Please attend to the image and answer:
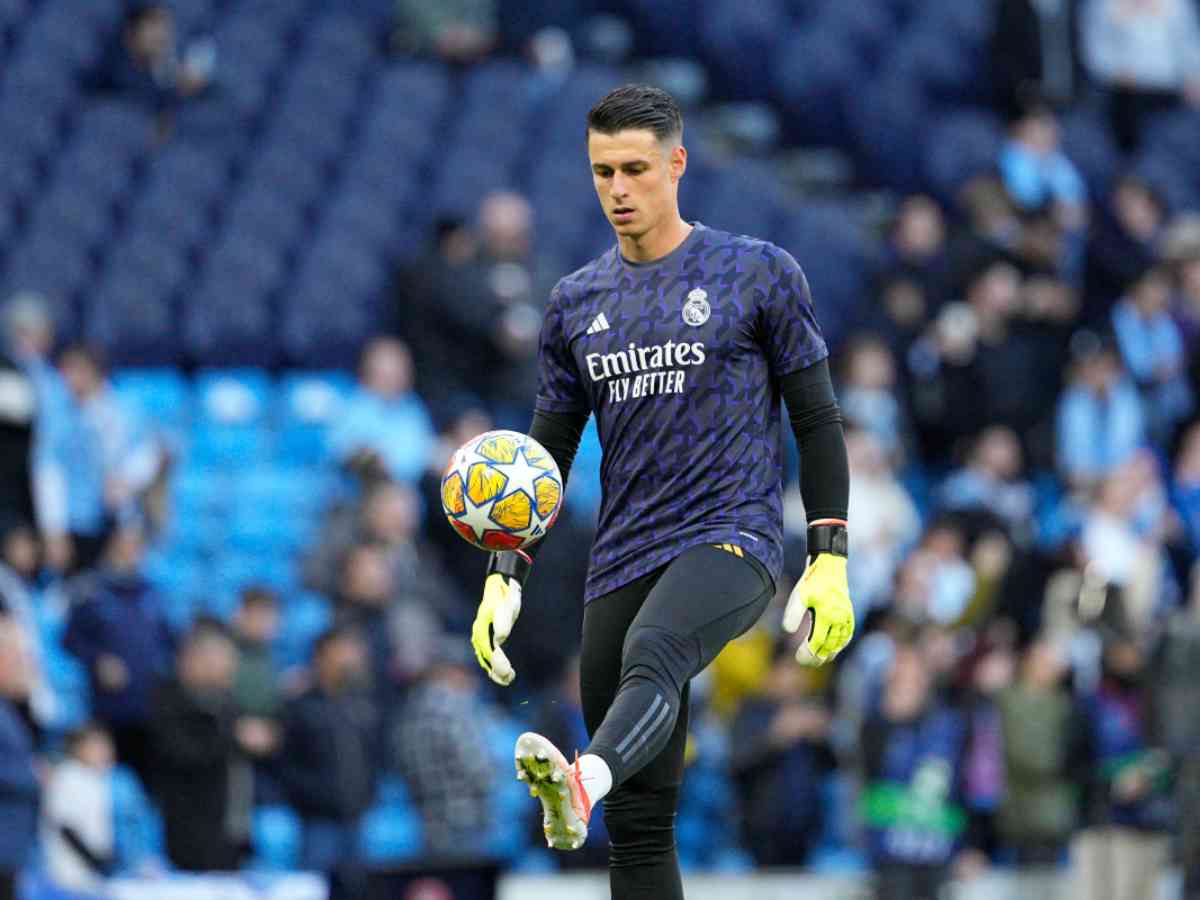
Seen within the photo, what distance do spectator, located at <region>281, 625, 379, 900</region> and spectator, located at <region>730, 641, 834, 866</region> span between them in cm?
236

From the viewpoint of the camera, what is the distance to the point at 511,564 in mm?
7133

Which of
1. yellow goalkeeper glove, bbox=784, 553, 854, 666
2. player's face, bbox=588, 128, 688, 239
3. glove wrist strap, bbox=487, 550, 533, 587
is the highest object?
player's face, bbox=588, 128, 688, 239

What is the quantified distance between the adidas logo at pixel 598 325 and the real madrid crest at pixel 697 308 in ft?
0.88

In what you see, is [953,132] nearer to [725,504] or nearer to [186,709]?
[186,709]

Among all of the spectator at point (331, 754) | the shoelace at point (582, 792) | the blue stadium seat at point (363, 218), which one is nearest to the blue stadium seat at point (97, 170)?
the blue stadium seat at point (363, 218)

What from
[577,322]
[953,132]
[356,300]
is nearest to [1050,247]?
[953,132]

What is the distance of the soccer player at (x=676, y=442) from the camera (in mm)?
6738

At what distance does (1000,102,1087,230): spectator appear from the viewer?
744 inches

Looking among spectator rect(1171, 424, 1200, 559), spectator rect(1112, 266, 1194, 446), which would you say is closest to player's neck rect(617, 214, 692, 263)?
spectator rect(1171, 424, 1200, 559)

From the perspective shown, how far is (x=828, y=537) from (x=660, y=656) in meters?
0.72

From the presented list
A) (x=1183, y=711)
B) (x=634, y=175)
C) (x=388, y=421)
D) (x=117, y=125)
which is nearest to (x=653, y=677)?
(x=634, y=175)

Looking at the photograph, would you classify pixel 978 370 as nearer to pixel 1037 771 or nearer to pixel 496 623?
pixel 1037 771

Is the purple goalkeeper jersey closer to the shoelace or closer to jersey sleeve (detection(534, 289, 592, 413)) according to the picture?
jersey sleeve (detection(534, 289, 592, 413))

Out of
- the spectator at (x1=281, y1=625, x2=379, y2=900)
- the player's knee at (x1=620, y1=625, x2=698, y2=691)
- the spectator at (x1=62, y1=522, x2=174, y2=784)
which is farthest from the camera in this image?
the spectator at (x1=62, y1=522, x2=174, y2=784)
